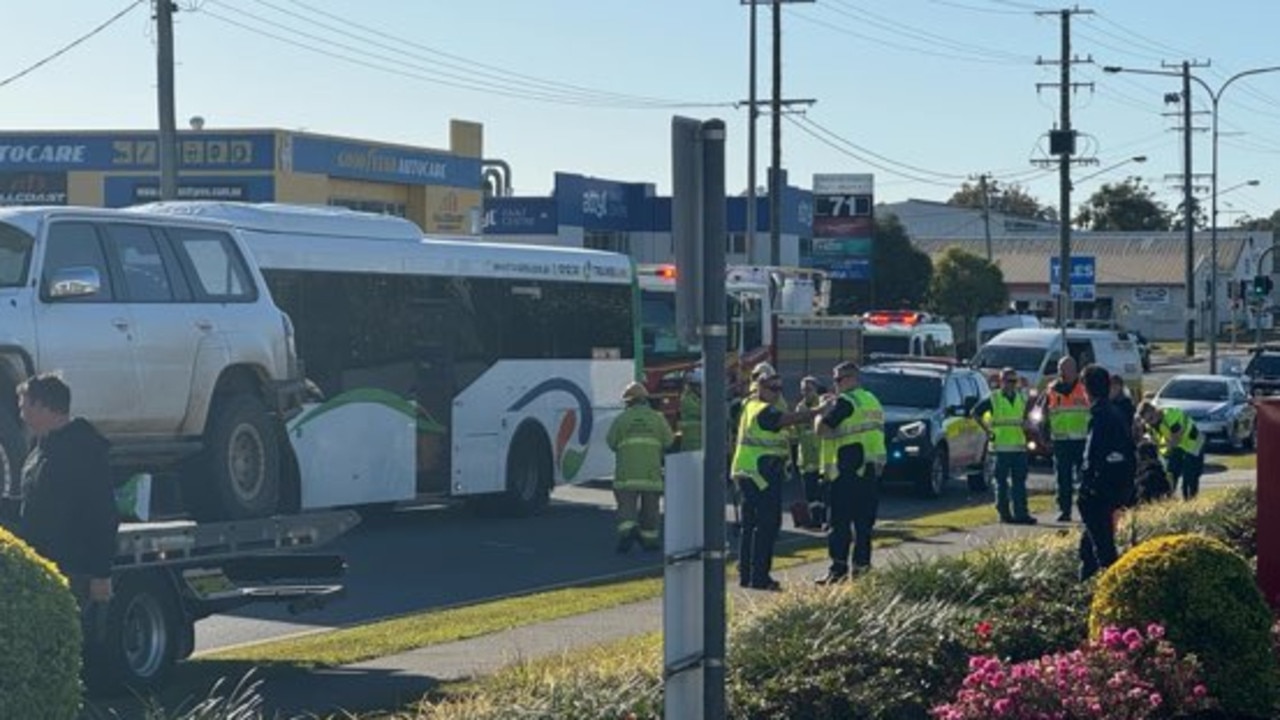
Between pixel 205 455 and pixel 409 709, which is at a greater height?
pixel 205 455

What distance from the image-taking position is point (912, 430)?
31391mm

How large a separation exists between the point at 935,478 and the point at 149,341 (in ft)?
59.2

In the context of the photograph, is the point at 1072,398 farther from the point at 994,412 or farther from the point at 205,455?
the point at 205,455

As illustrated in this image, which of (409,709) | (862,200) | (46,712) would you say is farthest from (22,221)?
(862,200)

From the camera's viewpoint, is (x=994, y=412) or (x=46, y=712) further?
(x=994, y=412)

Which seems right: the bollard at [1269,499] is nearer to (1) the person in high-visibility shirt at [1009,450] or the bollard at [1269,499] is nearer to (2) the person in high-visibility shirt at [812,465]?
(2) the person in high-visibility shirt at [812,465]

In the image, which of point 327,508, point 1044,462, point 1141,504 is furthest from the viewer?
point 1044,462

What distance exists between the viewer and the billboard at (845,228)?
2862 inches

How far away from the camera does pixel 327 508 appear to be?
925 inches

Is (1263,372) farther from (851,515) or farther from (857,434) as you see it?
(857,434)

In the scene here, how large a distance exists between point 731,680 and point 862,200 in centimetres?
6334

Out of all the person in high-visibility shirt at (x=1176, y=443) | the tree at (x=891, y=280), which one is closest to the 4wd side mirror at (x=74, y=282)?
the person in high-visibility shirt at (x=1176, y=443)

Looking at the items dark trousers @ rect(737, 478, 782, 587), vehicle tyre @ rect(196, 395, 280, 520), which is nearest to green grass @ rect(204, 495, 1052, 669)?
dark trousers @ rect(737, 478, 782, 587)

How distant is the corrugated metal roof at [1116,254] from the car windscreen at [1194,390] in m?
68.4
